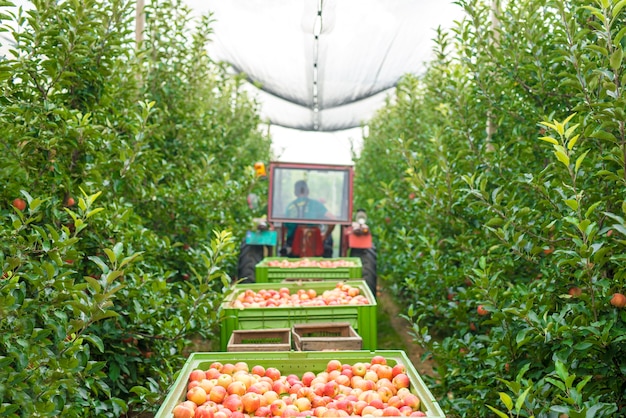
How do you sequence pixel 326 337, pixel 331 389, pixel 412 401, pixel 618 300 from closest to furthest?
pixel 618 300 < pixel 412 401 < pixel 331 389 < pixel 326 337

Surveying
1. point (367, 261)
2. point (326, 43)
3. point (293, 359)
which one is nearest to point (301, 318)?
point (293, 359)

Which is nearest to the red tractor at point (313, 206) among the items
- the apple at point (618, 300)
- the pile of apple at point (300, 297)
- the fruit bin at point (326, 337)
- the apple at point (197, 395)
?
the pile of apple at point (300, 297)

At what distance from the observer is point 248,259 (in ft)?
28.8

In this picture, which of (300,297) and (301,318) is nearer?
(301,318)

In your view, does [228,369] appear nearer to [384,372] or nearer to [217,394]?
[217,394]

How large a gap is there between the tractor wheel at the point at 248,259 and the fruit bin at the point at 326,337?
4.02 meters

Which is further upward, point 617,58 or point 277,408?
point 617,58

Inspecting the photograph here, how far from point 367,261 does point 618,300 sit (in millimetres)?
6243

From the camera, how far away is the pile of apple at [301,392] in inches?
116

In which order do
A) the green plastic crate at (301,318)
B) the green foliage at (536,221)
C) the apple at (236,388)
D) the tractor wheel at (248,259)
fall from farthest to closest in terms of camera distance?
the tractor wheel at (248,259) → the green plastic crate at (301,318) → the apple at (236,388) → the green foliage at (536,221)

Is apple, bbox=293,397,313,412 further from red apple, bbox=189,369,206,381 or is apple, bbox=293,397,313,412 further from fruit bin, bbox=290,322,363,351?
fruit bin, bbox=290,322,363,351

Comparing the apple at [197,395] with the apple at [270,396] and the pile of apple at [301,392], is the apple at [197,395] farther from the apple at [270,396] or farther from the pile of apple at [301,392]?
the apple at [270,396]

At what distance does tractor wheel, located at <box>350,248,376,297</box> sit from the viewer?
8.75m

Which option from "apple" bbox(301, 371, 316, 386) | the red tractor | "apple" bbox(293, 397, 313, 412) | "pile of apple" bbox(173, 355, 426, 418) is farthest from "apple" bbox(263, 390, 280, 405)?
the red tractor
